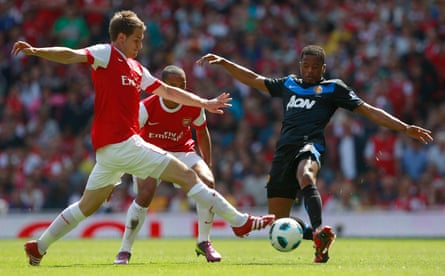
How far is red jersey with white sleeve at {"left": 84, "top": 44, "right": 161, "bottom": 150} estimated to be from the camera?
9445 mm

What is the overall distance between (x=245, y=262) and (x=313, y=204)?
111 centimetres

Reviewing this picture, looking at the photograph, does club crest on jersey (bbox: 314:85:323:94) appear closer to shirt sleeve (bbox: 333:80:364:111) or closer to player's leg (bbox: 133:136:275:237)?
shirt sleeve (bbox: 333:80:364:111)

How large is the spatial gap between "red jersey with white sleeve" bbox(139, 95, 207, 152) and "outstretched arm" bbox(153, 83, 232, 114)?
1453 millimetres

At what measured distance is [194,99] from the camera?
9492 millimetres

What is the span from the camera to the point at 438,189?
63.5 feet

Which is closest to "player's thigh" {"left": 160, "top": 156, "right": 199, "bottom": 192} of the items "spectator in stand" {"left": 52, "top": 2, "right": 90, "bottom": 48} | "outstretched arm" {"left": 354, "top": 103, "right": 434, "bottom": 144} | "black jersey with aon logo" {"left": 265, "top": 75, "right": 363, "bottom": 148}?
"black jersey with aon logo" {"left": 265, "top": 75, "right": 363, "bottom": 148}

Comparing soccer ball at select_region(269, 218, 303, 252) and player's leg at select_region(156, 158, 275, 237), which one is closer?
player's leg at select_region(156, 158, 275, 237)

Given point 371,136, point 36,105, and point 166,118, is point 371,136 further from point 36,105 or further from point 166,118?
point 166,118

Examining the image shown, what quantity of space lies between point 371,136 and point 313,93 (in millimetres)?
9819

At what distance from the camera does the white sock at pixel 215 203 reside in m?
9.48

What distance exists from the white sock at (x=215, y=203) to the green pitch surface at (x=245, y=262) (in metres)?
0.47

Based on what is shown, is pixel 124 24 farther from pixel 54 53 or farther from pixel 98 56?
pixel 54 53

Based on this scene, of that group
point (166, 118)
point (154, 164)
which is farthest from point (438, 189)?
point (154, 164)

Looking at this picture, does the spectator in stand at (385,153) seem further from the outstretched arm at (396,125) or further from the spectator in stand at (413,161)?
the outstretched arm at (396,125)
